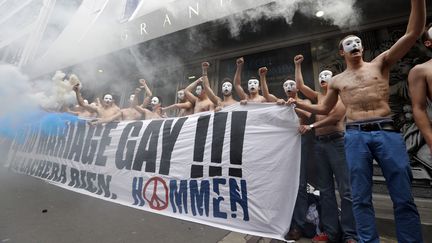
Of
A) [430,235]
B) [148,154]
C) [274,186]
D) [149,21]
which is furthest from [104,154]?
[430,235]

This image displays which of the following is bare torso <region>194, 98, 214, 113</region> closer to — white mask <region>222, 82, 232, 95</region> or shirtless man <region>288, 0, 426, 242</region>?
white mask <region>222, 82, 232, 95</region>

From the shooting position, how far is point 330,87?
7.43 ft

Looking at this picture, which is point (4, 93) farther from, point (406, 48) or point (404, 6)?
point (404, 6)

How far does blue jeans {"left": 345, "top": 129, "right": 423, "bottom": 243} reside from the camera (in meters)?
1.64

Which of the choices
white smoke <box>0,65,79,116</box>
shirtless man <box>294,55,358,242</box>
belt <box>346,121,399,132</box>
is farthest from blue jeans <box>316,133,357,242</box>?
white smoke <box>0,65,79,116</box>

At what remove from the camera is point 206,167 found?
2.65 metres

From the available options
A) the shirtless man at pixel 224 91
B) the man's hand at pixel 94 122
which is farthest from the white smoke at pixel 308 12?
the man's hand at pixel 94 122

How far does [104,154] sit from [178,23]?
361cm

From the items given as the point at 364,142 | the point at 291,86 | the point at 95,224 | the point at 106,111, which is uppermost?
the point at 106,111

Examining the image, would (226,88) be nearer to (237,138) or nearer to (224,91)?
(224,91)

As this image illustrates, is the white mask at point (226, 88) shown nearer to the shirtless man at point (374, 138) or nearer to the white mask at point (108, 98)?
the shirtless man at point (374, 138)

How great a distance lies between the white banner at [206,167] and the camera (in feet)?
7.39

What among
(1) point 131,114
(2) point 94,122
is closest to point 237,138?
(2) point 94,122

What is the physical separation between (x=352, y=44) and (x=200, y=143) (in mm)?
1906
